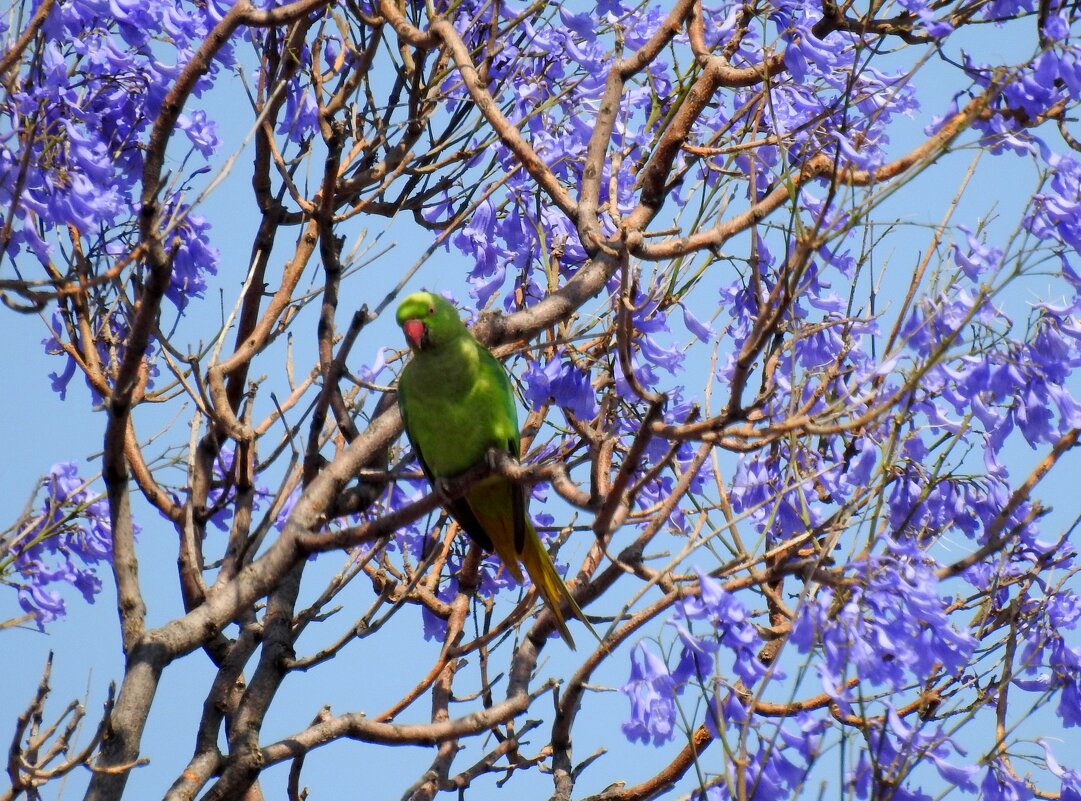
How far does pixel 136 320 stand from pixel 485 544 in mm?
1692

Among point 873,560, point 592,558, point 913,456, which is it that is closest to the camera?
point 873,560

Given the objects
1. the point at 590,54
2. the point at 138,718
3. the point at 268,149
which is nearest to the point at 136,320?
the point at 138,718

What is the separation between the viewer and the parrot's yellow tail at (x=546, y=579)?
12.6 feet

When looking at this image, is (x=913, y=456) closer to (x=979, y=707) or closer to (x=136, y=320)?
(x=979, y=707)

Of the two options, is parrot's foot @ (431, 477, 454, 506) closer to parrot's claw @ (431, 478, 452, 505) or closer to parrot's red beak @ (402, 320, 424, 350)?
parrot's claw @ (431, 478, 452, 505)

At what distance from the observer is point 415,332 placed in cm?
412

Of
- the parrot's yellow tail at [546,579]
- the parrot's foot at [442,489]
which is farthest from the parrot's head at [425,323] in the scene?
the parrot's yellow tail at [546,579]

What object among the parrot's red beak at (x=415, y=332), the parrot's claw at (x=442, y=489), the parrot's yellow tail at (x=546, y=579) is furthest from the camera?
the parrot's red beak at (x=415, y=332)

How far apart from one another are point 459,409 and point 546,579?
68 cm

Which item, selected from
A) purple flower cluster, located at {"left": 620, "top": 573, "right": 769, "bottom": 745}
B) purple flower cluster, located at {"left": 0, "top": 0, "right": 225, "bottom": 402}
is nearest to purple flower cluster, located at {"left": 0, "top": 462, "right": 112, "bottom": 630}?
purple flower cluster, located at {"left": 0, "top": 0, "right": 225, "bottom": 402}

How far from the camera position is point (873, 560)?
317 centimetres

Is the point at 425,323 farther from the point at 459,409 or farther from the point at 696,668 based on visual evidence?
the point at 696,668

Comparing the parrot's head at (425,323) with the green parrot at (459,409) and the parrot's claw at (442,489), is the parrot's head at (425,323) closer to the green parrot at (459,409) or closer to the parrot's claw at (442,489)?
the green parrot at (459,409)

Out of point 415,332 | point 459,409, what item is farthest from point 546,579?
point 415,332
